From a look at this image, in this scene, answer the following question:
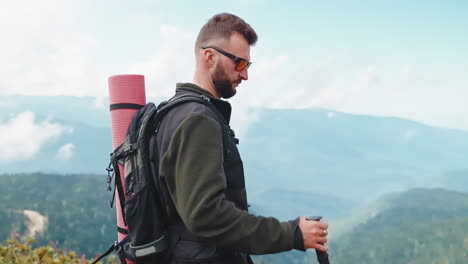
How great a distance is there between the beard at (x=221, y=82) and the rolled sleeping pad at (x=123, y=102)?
2.93 feet

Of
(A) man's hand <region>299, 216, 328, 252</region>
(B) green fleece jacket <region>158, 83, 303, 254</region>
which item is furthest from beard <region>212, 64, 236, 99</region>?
(A) man's hand <region>299, 216, 328, 252</region>

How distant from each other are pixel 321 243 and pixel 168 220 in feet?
3.32

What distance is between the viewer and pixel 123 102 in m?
3.49

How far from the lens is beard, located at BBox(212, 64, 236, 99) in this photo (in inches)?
115

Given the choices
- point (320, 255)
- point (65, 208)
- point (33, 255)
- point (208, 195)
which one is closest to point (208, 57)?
point (208, 195)

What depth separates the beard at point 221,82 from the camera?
9.61ft

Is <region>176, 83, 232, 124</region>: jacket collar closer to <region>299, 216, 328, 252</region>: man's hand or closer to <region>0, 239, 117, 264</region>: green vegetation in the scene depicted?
<region>299, 216, 328, 252</region>: man's hand

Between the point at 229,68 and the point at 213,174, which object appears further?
the point at 229,68

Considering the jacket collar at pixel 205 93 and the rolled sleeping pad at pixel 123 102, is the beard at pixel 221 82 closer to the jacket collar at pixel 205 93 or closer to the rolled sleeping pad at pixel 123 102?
the jacket collar at pixel 205 93

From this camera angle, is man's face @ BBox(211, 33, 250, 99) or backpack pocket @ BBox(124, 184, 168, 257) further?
man's face @ BBox(211, 33, 250, 99)

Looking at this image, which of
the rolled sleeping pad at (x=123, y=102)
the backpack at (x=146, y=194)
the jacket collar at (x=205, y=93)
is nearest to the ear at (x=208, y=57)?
the jacket collar at (x=205, y=93)

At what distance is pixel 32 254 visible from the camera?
649cm

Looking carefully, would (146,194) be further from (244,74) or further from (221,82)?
(244,74)

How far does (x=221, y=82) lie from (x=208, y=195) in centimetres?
93
